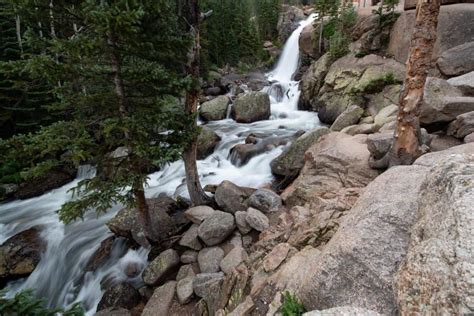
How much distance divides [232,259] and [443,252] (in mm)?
4689

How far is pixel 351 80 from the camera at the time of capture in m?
14.0

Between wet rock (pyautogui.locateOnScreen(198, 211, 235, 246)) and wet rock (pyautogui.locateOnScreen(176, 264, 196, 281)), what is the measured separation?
682mm

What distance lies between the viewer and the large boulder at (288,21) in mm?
34469

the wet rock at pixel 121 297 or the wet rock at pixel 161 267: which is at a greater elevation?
the wet rock at pixel 161 267

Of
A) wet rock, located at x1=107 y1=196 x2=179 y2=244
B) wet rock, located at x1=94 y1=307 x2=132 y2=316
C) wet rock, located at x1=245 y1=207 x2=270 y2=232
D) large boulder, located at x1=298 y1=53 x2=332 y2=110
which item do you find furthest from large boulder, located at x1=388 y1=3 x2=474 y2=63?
wet rock, located at x1=94 y1=307 x2=132 y2=316

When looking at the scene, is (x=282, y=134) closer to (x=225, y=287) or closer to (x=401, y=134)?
(x=401, y=134)

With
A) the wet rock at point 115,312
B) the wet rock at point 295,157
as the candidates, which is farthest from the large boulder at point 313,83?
the wet rock at point 115,312

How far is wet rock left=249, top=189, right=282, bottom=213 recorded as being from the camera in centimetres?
720

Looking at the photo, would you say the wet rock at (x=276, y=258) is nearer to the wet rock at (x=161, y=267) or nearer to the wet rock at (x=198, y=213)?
the wet rock at (x=161, y=267)

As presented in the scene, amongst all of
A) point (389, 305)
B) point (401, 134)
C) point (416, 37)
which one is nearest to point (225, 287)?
point (389, 305)

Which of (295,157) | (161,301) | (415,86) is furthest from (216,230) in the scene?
(415,86)

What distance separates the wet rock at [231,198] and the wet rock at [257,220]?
90 cm

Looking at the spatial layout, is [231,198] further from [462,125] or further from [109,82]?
[462,125]

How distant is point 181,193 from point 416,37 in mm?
8171
